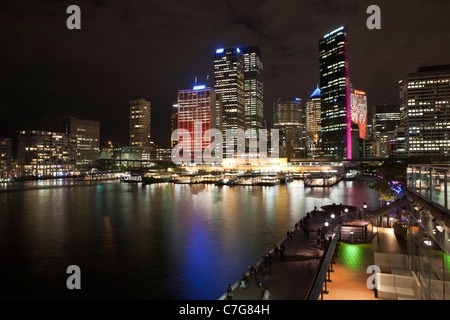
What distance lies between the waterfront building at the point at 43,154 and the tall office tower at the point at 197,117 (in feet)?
219

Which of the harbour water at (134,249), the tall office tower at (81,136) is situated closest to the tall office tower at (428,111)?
the harbour water at (134,249)

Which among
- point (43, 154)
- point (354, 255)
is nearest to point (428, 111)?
point (354, 255)

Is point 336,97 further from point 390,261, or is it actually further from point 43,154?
point 390,261

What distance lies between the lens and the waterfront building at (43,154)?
495ft

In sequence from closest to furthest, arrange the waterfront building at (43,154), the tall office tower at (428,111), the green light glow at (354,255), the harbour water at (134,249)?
the green light glow at (354,255)
the harbour water at (134,249)
the tall office tower at (428,111)
the waterfront building at (43,154)

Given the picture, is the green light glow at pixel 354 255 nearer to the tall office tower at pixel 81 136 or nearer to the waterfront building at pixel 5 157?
the waterfront building at pixel 5 157

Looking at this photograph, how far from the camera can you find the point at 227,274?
62.2 feet

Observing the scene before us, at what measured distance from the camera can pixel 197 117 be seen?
193 metres

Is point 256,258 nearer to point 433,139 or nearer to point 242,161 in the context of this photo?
point 242,161

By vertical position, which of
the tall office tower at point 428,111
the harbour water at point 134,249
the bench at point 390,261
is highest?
the tall office tower at point 428,111

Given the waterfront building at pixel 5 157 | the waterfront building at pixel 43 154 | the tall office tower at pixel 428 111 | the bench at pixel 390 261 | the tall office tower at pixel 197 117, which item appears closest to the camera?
the bench at pixel 390 261

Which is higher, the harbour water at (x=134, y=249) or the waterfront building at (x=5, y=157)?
the waterfront building at (x=5, y=157)

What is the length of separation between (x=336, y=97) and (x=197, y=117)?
85.5m
